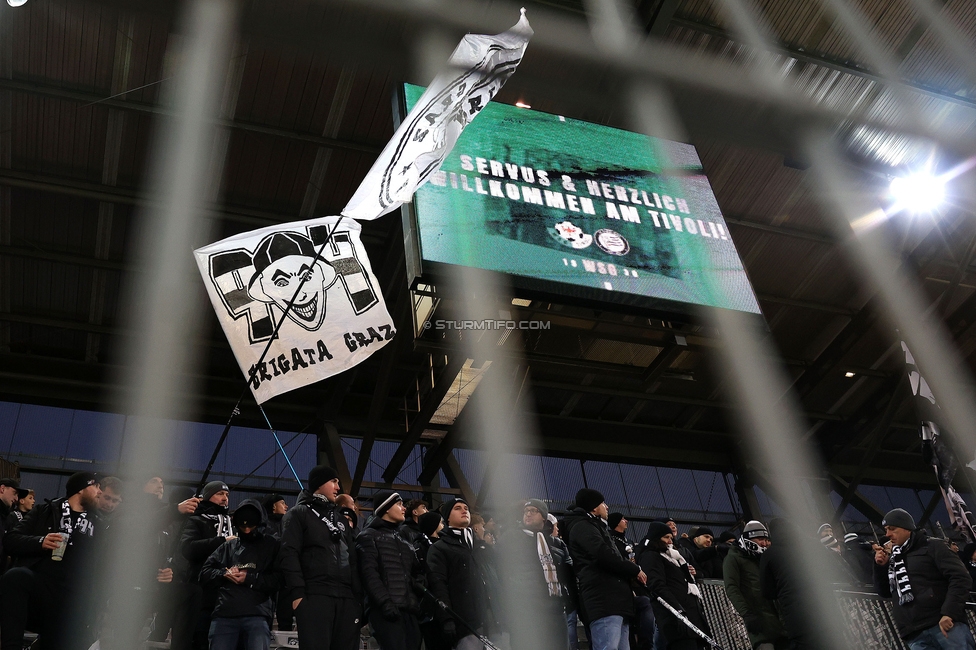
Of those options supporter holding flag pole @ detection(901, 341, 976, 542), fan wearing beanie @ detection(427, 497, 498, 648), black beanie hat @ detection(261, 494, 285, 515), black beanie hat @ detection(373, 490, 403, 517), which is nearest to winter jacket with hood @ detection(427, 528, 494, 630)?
fan wearing beanie @ detection(427, 497, 498, 648)

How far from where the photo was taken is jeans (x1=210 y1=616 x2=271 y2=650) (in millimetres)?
4934

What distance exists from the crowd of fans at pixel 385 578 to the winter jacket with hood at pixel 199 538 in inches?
0.5

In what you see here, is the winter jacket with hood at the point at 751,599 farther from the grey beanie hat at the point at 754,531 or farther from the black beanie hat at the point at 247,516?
the black beanie hat at the point at 247,516

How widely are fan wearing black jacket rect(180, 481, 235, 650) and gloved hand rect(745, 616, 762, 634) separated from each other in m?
4.27

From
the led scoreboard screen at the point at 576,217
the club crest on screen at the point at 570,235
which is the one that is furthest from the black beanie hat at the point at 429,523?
the club crest on screen at the point at 570,235

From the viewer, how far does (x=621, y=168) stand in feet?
27.1

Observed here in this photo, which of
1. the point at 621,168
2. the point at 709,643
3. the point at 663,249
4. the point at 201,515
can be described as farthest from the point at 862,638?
the point at 201,515

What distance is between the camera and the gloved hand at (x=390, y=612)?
16.7ft

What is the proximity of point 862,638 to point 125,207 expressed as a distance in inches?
437

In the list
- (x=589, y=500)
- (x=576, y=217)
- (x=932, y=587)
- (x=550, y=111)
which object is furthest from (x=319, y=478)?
(x=550, y=111)

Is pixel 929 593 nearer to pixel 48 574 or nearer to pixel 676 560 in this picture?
pixel 676 560

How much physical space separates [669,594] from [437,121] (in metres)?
4.24

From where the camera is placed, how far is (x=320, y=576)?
4996mm

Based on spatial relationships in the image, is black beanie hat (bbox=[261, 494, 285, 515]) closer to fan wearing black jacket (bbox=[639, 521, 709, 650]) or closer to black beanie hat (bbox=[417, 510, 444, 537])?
black beanie hat (bbox=[417, 510, 444, 537])
